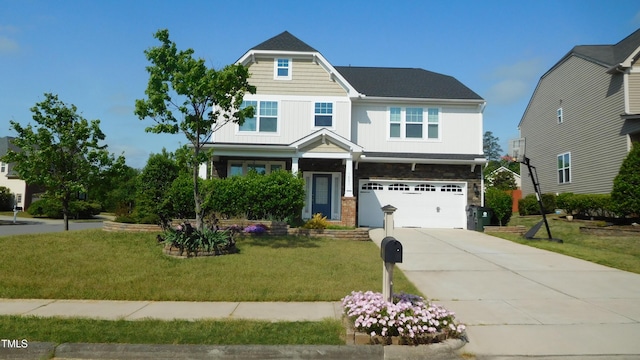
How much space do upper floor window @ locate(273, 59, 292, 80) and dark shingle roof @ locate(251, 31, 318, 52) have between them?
1.89 feet

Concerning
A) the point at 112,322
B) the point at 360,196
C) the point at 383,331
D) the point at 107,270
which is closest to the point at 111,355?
the point at 112,322

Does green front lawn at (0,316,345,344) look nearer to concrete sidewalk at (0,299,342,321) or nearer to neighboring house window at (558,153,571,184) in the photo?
concrete sidewalk at (0,299,342,321)

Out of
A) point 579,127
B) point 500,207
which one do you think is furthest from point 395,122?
point 579,127

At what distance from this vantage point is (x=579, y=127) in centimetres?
2094

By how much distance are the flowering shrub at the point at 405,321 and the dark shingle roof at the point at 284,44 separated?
1513 centimetres

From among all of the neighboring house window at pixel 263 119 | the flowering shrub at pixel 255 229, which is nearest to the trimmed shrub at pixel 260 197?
the flowering shrub at pixel 255 229

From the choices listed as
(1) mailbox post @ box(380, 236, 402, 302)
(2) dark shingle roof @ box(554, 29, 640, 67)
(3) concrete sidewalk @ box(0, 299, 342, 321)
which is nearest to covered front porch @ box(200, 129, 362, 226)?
(3) concrete sidewalk @ box(0, 299, 342, 321)

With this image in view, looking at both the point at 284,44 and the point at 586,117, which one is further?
the point at 586,117

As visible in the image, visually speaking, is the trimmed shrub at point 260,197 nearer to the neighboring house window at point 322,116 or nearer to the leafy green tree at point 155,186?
the leafy green tree at point 155,186

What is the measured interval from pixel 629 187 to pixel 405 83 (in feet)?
33.9

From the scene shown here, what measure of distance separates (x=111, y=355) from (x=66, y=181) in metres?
11.5

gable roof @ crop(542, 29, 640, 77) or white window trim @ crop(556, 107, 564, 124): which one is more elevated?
gable roof @ crop(542, 29, 640, 77)

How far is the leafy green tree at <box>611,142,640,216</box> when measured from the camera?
46.9ft

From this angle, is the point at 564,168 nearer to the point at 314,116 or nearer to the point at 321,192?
the point at 321,192
